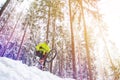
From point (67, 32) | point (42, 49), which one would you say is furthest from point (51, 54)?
point (67, 32)

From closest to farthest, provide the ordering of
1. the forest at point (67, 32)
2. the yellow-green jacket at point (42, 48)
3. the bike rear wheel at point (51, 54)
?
the yellow-green jacket at point (42, 48) → the bike rear wheel at point (51, 54) → the forest at point (67, 32)

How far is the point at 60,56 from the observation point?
46.6 m

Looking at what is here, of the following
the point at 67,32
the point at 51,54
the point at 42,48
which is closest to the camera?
the point at 42,48

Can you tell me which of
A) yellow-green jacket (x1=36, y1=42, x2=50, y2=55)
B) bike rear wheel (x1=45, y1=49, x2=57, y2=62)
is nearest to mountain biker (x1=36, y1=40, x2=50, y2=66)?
yellow-green jacket (x1=36, y1=42, x2=50, y2=55)

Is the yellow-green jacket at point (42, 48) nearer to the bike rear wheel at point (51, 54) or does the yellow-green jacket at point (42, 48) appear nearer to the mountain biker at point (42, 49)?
the mountain biker at point (42, 49)

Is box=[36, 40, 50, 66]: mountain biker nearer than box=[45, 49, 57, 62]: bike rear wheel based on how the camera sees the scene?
Yes

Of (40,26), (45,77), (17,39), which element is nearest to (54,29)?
(40,26)

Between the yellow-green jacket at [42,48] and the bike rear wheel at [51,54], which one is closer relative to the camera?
the yellow-green jacket at [42,48]

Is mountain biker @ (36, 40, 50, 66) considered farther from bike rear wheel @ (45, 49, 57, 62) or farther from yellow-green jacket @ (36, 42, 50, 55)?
bike rear wheel @ (45, 49, 57, 62)

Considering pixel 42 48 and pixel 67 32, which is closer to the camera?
pixel 42 48

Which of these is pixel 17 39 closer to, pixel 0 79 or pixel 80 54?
pixel 80 54

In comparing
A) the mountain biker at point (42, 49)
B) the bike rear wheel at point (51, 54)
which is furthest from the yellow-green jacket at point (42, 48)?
the bike rear wheel at point (51, 54)

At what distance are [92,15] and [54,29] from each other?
14.6m

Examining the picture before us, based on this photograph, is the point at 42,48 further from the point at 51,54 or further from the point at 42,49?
the point at 51,54
